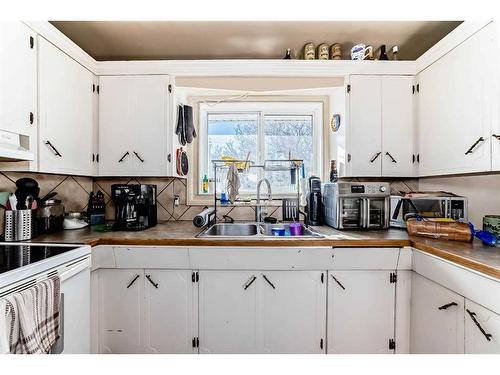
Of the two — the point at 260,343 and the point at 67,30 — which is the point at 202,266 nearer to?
the point at 260,343

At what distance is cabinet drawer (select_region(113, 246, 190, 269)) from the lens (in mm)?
1472

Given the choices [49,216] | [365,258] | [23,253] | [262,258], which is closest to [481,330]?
[365,258]

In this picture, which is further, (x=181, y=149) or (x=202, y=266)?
(x=181, y=149)

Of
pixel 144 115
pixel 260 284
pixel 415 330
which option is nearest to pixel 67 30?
pixel 144 115

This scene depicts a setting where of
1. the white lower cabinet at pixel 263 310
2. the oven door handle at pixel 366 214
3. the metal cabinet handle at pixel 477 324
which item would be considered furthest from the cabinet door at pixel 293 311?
the metal cabinet handle at pixel 477 324

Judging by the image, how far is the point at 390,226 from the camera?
73.0 inches

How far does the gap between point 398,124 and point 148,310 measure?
2.09 m

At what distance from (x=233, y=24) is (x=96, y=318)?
2.06 meters

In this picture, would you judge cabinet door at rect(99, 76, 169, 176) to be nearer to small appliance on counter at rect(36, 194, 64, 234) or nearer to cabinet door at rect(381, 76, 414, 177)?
small appliance on counter at rect(36, 194, 64, 234)

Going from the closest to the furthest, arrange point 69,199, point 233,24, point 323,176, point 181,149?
point 233,24 < point 69,199 < point 181,149 < point 323,176

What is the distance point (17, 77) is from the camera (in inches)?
51.4

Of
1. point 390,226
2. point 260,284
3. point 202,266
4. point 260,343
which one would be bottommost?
point 260,343

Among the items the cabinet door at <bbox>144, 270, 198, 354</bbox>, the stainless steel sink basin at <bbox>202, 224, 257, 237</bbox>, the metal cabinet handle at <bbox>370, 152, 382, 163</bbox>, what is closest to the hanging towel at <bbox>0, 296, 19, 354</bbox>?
the cabinet door at <bbox>144, 270, 198, 354</bbox>

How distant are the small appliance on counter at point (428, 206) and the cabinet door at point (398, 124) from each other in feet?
0.73
